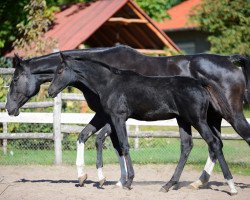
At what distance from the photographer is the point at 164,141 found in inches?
574

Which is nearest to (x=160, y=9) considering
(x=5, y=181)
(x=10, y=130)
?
(x=10, y=130)

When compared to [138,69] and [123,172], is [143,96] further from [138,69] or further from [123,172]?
[123,172]

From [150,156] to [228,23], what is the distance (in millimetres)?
13567

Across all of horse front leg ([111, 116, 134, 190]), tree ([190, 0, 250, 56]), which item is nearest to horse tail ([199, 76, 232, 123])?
horse front leg ([111, 116, 134, 190])

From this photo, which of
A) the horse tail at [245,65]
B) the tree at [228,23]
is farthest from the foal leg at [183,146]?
the tree at [228,23]

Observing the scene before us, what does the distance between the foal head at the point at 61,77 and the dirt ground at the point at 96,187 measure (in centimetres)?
149

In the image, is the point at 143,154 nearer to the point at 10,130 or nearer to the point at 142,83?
the point at 10,130

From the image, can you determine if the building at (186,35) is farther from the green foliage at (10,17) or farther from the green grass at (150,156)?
the green grass at (150,156)

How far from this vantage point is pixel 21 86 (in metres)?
8.86

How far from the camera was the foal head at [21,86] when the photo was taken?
29.1ft

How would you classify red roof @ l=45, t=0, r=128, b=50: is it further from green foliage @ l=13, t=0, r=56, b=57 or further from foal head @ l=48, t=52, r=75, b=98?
foal head @ l=48, t=52, r=75, b=98

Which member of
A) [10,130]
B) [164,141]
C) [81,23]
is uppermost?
[81,23]

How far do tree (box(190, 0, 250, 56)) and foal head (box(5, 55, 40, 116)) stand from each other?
1560 centimetres

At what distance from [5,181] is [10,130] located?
4021mm
